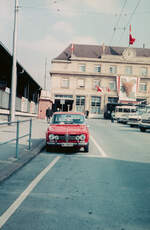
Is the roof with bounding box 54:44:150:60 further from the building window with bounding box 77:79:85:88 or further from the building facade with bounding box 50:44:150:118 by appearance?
the building window with bounding box 77:79:85:88

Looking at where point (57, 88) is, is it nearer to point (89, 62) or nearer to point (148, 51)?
point (89, 62)

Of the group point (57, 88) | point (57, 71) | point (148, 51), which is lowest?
point (57, 88)

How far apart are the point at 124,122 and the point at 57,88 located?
25.2m

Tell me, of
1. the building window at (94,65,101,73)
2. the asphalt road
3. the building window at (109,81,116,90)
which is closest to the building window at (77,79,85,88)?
the building window at (94,65,101,73)

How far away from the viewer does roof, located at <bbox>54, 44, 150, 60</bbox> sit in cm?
6284

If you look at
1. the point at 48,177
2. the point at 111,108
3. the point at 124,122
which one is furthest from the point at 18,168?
the point at 111,108

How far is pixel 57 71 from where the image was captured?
60062 mm

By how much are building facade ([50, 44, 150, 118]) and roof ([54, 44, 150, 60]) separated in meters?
1.88

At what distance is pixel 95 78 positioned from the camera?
60.7 meters

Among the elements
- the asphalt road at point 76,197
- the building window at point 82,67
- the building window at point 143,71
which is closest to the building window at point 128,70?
the building window at point 143,71

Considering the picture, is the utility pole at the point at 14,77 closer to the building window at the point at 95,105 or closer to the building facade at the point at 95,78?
the building facade at the point at 95,78

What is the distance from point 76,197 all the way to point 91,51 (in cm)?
6282

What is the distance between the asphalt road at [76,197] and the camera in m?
3.30

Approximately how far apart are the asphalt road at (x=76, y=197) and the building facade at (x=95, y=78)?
2085 inches
